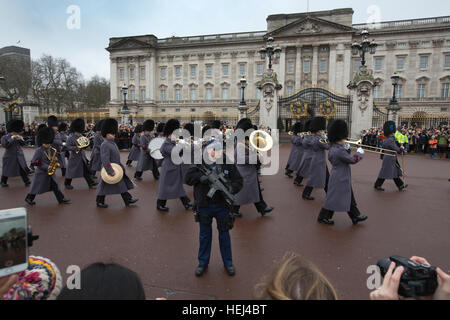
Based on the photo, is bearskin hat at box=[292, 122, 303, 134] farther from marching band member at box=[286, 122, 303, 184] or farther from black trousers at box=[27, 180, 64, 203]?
black trousers at box=[27, 180, 64, 203]

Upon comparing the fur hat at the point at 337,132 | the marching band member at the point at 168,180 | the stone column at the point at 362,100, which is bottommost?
the marching band member at the point at 168,180

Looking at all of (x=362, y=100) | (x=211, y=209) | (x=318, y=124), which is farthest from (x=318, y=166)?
(x=362, y=100)

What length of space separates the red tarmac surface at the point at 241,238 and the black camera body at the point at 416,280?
2030mm

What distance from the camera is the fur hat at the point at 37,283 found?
146 centimetres

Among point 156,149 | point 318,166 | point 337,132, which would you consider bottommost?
point 318,166

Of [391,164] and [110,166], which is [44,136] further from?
[391,164]

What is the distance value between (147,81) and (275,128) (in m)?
41.7

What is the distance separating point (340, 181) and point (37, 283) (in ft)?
16.5

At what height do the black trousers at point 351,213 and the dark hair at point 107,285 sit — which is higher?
the dark hair at point 107,285

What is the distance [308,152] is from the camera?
8625 mm

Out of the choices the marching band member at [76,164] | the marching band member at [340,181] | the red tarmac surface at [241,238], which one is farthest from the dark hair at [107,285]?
the marching band member at [76,164]

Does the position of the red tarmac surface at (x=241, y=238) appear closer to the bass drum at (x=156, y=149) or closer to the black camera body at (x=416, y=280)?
the bass drum at (x=156, y=149)

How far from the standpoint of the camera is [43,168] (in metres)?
6.61
